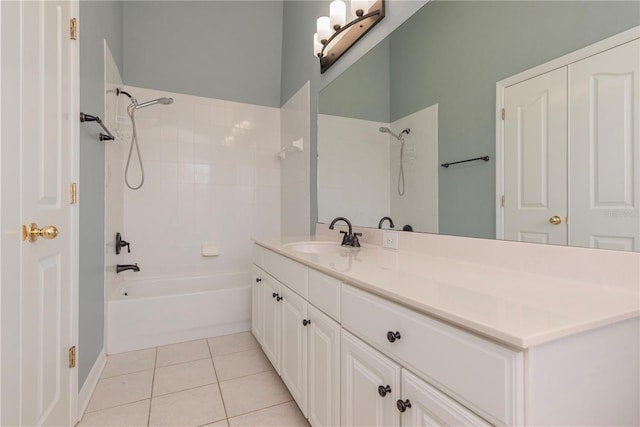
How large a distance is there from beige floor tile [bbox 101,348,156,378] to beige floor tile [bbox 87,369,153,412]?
2.5 inches

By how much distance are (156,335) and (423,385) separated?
2120 millimetres

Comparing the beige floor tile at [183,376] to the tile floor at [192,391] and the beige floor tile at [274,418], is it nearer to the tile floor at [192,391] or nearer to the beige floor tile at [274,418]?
the tile floor at [192,391]

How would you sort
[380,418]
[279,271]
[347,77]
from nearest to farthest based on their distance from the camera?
[380,418], [279,271], [347,77]

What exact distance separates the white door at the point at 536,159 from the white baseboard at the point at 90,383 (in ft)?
6.64

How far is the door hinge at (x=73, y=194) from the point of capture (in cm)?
132

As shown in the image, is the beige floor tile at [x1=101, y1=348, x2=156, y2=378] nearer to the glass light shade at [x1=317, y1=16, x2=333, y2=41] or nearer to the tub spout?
the tub spout

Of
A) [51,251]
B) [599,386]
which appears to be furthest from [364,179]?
[51,251]

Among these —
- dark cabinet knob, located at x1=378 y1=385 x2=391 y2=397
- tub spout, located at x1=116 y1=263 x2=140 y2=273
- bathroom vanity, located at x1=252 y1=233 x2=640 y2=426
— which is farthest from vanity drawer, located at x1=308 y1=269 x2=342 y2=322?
tub spout, located at x1=116 y1=263 x2=140 y2=273

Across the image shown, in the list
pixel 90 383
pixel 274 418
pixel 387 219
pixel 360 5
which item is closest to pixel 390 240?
pixel 387 219

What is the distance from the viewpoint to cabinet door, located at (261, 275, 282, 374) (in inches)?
63.0

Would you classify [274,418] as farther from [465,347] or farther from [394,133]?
[394,133]

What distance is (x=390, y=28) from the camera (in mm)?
A: 1631

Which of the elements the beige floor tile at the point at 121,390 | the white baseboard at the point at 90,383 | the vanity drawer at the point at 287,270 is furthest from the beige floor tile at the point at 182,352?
the vanity drawer at the point at 287,270

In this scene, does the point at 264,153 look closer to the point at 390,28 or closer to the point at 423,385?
the point at 390,28
